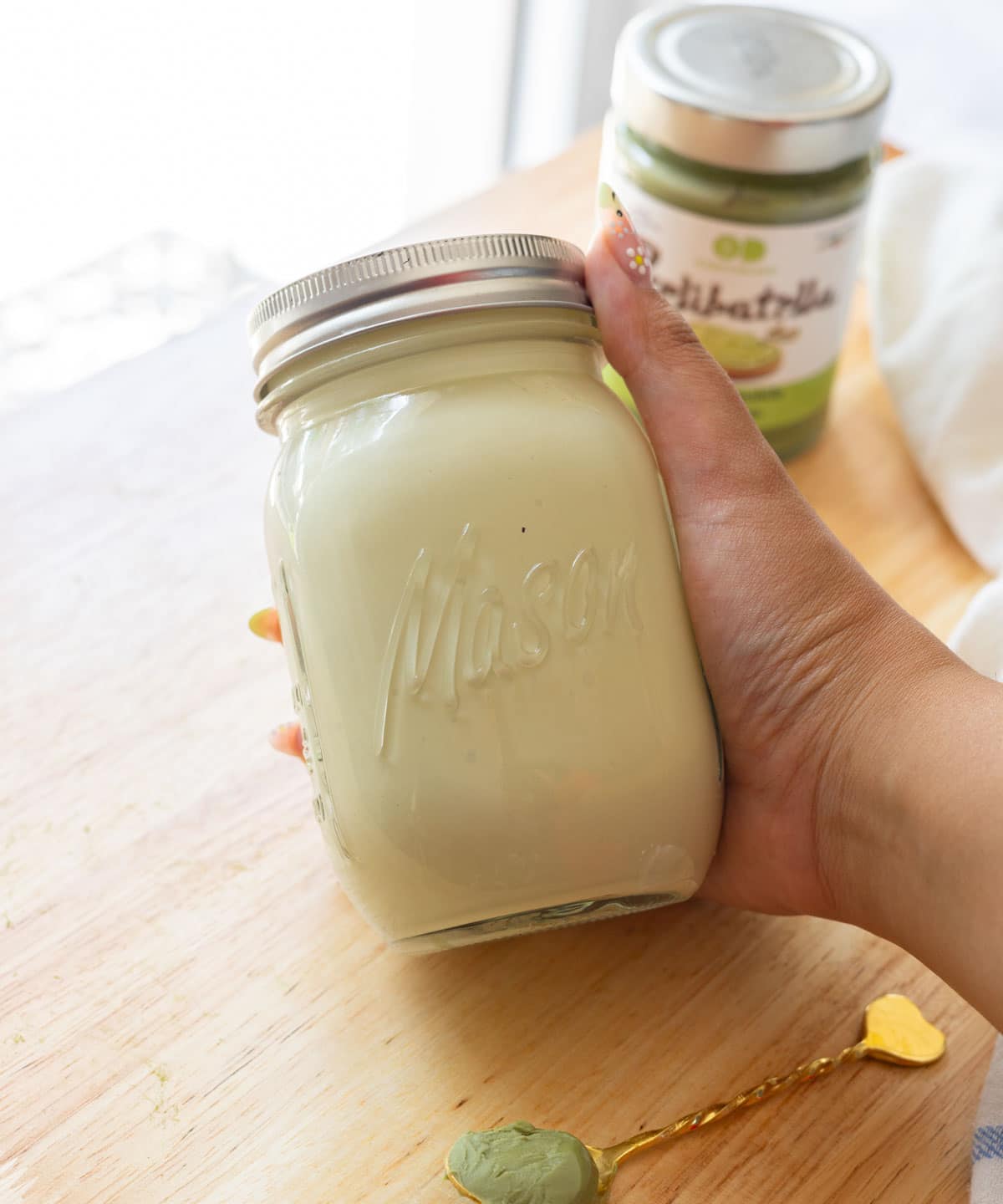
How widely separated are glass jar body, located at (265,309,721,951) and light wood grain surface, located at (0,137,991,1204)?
0.09 metres

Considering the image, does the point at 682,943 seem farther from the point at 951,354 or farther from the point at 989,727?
the point at 951,354

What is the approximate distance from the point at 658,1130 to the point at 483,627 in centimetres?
24

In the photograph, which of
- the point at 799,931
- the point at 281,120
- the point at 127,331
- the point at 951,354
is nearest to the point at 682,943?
the point at 799,931

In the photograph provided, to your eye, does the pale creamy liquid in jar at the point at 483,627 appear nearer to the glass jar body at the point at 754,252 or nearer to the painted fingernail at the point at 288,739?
the painted fingernail at the point at 288,739

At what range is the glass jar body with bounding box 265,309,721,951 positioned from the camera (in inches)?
20.3

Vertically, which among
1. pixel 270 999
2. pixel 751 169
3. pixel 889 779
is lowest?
pixel 270 999

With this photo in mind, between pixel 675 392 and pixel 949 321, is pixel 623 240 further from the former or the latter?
pixel 949 321

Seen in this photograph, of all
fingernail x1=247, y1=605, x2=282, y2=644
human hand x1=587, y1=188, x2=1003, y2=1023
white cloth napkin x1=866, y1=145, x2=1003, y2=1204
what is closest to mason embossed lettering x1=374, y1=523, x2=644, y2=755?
human hand x1=587, y1=188, x2=1003, y2=1023

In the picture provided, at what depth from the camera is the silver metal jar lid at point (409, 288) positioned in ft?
1.76

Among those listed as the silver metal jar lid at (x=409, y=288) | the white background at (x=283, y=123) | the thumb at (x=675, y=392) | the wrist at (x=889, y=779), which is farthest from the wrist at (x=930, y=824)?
the white background at (x=283, y=123)

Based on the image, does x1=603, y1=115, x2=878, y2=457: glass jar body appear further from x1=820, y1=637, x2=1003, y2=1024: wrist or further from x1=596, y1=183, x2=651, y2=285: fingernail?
x1=820, y1=637, x2=1003, y2=1024: wrist

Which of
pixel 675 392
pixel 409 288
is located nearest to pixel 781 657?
pixel 675 392

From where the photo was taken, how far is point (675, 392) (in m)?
0.64

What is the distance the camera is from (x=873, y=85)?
32.1 inches
